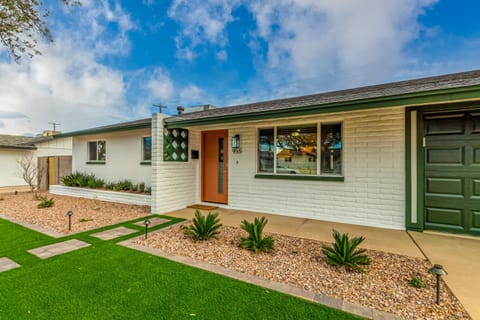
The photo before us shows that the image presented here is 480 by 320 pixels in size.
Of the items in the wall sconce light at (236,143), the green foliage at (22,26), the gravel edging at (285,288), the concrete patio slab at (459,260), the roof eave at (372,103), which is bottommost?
the gravel edging at (285,288)

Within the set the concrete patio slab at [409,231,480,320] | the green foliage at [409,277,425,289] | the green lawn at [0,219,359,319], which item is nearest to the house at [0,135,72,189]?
the green lawn at [0,219,359,319]

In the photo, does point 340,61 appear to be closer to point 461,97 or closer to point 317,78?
point 317,78

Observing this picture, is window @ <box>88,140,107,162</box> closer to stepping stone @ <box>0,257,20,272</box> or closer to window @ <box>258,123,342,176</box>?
stepping stone @ <box>0,257,20,272</box>

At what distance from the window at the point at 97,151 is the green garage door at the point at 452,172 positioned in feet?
36.1

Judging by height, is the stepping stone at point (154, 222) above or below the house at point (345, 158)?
below

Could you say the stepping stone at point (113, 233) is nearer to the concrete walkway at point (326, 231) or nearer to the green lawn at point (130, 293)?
the green lawn at point (130, 293)

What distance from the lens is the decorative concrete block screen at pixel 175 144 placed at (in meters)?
6.25

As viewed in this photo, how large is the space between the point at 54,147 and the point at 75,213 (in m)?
9.86

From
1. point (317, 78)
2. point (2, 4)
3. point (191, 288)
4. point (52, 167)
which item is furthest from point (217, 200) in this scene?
point (52, 167)

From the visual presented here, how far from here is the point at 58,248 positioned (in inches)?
145

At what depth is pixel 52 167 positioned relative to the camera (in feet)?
36.9

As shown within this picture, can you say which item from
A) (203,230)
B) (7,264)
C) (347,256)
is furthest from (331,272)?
(7,264)

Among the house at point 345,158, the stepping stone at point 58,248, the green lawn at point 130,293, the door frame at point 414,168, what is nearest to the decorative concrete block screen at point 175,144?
the house at point 345,158

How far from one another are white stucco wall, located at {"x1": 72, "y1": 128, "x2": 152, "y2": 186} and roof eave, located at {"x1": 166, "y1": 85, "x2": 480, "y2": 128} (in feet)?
14.8
